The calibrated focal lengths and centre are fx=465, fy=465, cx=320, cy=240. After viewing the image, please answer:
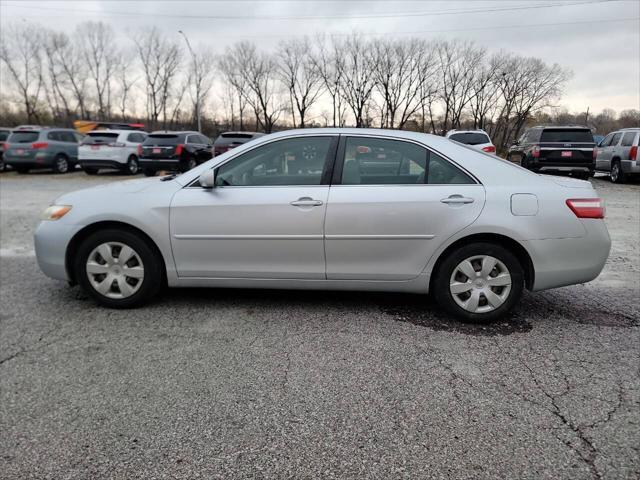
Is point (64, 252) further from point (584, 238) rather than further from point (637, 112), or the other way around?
point (637, 112)

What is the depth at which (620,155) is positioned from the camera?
608 inches

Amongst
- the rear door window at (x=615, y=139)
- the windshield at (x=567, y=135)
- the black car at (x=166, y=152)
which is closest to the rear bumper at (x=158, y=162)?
the black car at (x=166, y=152)

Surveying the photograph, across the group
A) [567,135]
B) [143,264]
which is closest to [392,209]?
[143,264]

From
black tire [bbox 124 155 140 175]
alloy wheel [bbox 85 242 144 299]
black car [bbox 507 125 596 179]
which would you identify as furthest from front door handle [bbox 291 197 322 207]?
black tire [bbox 124 155 140 175]

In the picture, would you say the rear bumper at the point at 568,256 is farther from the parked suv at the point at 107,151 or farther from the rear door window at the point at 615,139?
the parked suv at the point at 107,151

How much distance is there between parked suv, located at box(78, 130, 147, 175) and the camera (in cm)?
1725

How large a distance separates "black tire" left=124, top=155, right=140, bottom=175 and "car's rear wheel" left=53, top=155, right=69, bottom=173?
2.85 meters

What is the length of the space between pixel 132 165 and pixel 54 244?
15.1 m

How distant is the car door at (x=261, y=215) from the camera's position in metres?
3.78

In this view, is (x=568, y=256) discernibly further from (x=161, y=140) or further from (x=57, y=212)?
(x=161, y=140)

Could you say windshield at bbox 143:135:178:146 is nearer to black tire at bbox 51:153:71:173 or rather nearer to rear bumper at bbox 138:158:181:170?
rear bumper at bbox 138:158:181:170

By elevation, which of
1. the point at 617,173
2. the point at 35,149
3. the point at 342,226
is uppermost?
the point at 35,149

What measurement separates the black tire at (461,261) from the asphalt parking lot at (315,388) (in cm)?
13

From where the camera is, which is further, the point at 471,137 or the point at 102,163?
the point at 102,163
